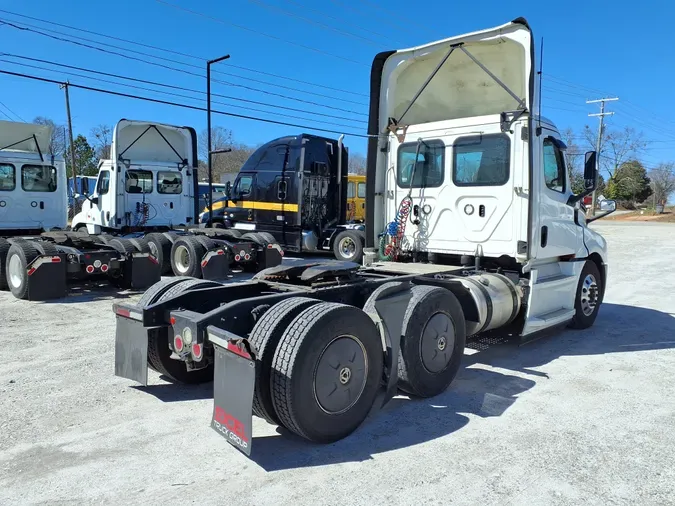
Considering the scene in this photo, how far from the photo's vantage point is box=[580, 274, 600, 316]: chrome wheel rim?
7500mm

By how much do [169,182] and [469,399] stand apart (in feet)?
36.3

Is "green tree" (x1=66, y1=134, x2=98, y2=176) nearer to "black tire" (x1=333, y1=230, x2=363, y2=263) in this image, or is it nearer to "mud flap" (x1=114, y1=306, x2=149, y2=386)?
"black tire" (x1=333, y1=230, x2=363, y2=263)

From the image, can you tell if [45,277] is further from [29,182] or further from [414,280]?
[414,280]

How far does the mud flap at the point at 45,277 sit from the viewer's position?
8891 millimetres

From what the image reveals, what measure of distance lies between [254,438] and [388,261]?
12.7 ft

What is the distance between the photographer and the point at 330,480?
3.30 meters

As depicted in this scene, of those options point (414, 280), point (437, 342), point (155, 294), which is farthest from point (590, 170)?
point (155, 294)

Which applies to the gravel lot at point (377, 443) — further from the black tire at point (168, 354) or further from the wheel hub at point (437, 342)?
the wheel hub at point (437, 342)

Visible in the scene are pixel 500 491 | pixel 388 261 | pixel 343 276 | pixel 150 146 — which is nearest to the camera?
pixel 500 491

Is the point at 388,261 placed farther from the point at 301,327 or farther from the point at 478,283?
the point at 301,327

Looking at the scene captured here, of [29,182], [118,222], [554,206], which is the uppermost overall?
[29,182]

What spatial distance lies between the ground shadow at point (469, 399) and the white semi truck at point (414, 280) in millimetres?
161

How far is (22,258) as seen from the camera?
9.04 m

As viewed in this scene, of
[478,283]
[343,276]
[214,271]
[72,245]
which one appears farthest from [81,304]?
[478,283]
